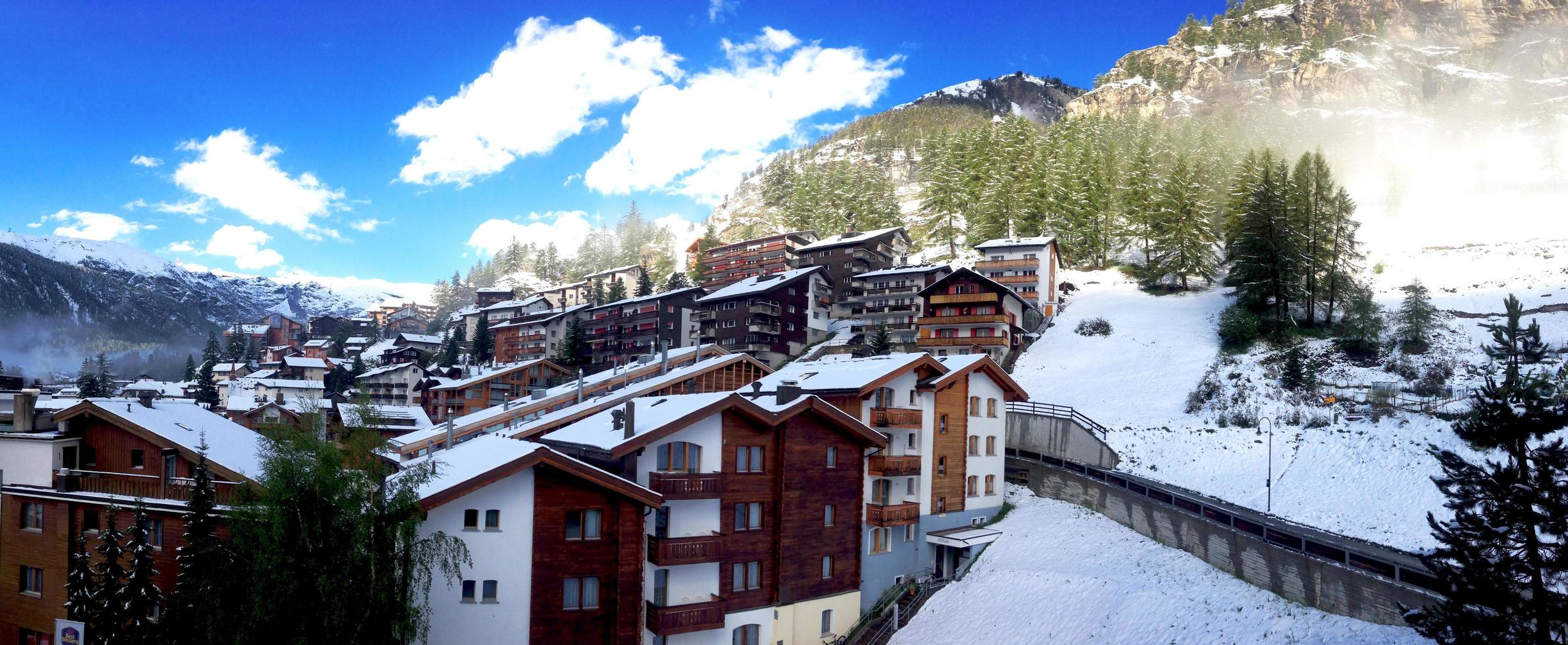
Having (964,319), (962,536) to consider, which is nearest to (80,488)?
(962,536)

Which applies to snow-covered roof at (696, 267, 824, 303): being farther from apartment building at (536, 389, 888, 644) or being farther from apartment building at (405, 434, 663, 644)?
apartment building at (405, 434, 663, 644)

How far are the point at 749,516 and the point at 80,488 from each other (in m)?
22.2

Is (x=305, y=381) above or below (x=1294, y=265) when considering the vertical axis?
below

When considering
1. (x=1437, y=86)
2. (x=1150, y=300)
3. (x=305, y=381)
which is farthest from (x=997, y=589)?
(x=1437, y=86)

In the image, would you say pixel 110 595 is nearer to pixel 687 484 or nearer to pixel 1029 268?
pixel 687 484

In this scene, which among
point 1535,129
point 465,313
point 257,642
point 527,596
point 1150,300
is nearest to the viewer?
point 257,642

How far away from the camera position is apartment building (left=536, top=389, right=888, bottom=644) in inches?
1168

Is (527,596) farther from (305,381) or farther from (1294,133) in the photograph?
(1294,133)

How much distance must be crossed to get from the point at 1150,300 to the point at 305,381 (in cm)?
9591

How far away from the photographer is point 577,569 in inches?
1051

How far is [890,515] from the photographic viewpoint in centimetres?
3641

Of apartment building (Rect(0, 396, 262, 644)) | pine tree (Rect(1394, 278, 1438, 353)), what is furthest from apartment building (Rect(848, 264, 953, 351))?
apartment building (Rect(0, 396, 262, 644))

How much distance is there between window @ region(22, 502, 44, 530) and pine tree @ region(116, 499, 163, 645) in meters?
6.66

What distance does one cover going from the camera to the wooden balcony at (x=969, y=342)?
65.5 meters
